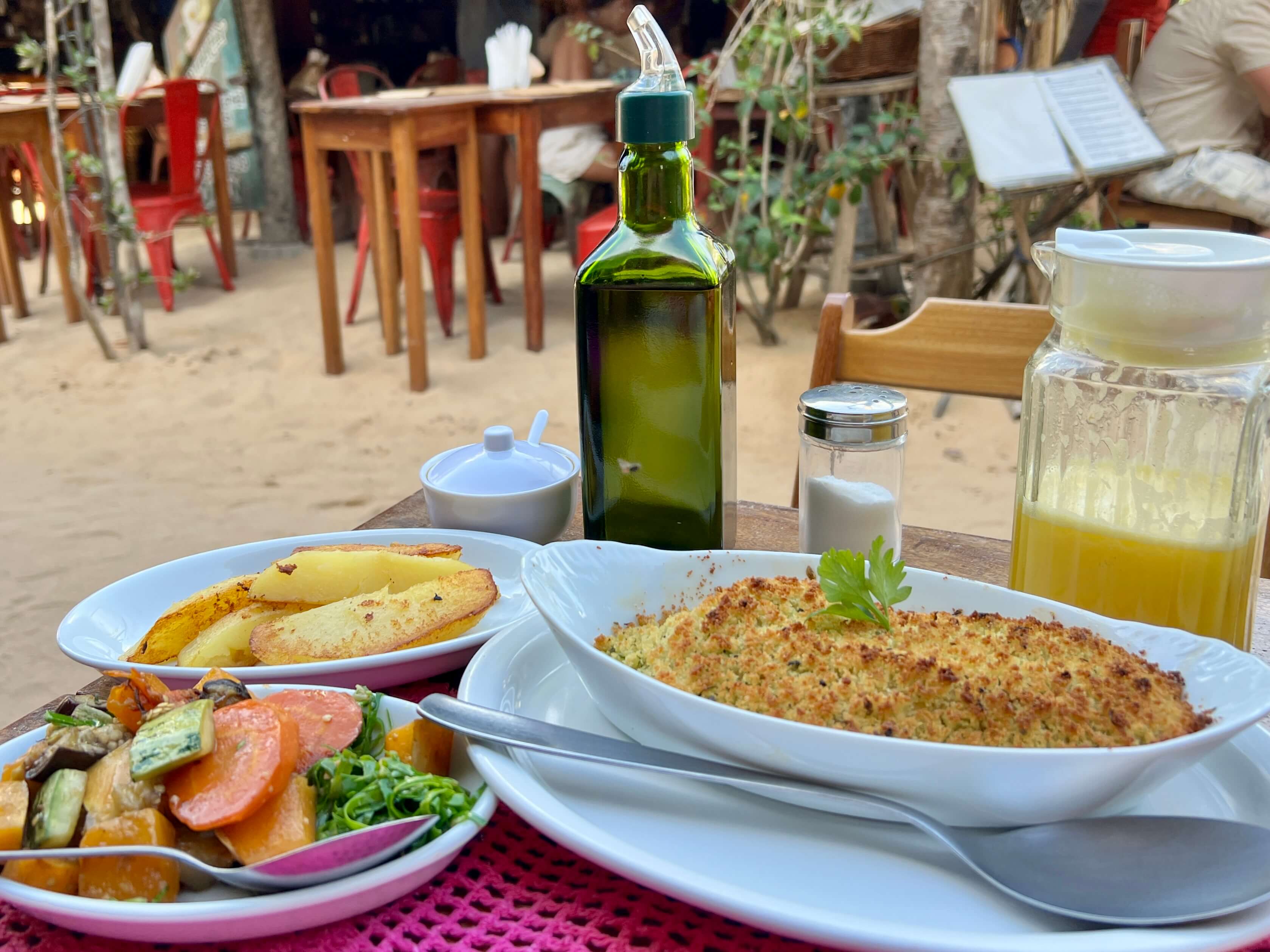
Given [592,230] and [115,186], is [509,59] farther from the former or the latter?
[115,186]

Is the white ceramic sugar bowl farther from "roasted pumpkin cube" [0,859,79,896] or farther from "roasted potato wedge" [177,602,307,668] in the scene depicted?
"roasted pumpkin cube" [0,859,79,896]

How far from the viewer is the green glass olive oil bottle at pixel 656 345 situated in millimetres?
855

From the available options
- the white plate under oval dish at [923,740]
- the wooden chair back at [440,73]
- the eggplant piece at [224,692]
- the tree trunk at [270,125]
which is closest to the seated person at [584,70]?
the wooden chair back at [440,73]

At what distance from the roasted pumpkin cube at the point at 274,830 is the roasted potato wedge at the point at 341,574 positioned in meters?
0.28

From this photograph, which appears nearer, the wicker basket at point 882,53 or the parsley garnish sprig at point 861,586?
the parsley garnish sprig at point 861,586

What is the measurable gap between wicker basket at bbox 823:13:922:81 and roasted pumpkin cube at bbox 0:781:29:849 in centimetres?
371

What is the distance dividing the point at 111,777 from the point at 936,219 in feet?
11.9

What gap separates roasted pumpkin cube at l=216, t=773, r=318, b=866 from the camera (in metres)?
0.53

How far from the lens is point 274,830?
538 millimetres

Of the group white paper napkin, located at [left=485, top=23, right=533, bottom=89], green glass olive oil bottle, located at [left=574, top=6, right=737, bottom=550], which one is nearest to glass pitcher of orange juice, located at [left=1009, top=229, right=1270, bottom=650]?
green glass olive oil bottle, located at [left=574, top=6, right=737, bottom=550]

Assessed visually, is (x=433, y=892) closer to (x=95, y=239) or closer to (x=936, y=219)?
(x=936, y=219)

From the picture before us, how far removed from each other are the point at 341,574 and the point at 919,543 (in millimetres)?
560

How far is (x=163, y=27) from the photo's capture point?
7.86 m

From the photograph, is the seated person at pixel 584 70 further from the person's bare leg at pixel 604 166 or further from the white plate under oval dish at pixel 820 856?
the white plate under oval dish at pixel 820 856
